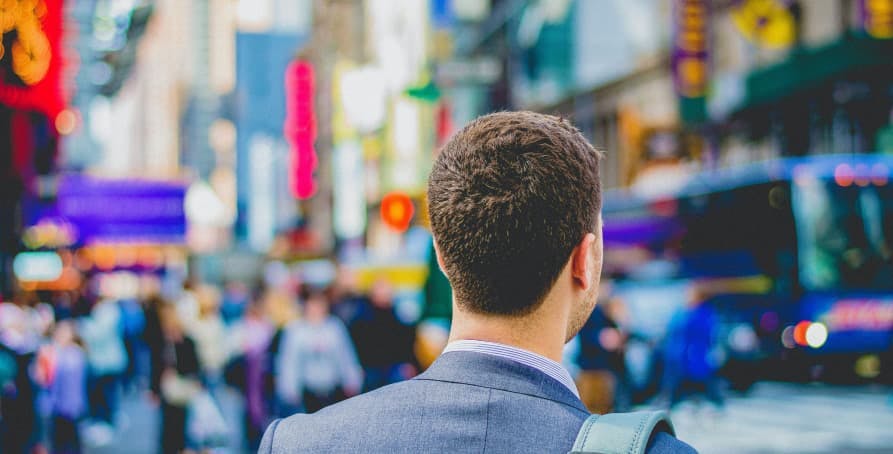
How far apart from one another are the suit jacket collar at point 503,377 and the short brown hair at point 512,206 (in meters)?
0.10

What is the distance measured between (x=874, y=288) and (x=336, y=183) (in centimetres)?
5870

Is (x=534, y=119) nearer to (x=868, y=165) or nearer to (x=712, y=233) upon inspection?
(x=868, y=165)

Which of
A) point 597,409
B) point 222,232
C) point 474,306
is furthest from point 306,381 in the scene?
point 222,232

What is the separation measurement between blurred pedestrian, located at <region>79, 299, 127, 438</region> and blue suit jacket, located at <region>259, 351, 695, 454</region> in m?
13.1

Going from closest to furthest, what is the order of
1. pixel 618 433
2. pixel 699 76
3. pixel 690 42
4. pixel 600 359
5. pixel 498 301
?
pixel 618 433
pixel 498 301
pixel 600 359
pixel 690 42
pixel 699 76

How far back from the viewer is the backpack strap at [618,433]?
4.83ft

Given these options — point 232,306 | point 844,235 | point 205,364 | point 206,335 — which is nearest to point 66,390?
point 206,335

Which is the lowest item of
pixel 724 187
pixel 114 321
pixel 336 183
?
pixel 114 321

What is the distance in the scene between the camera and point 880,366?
53.2ft

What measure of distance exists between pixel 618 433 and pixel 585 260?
41 cm

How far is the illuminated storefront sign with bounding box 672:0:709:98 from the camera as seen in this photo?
25.8 m

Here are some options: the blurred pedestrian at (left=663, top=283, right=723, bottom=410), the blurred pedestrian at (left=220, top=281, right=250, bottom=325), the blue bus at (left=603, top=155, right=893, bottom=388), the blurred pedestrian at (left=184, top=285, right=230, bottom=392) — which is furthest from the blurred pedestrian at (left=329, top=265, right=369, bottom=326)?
the blurred pedestrian at (left=220, top=281, right=250, bottom=325)

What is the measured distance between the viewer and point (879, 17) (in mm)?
18891

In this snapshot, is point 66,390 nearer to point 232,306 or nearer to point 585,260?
point 232,306
